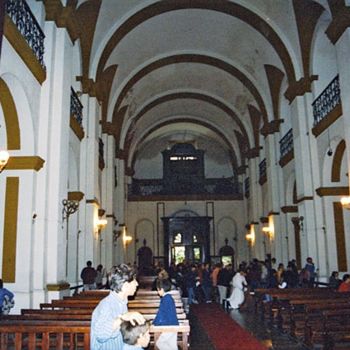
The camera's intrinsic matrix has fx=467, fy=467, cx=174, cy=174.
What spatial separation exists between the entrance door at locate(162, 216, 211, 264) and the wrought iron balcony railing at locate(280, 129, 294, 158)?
1094 cm

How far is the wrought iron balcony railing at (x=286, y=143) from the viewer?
19.0 meters

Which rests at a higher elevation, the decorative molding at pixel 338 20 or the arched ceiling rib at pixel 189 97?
the arched ceiling rib at pixel 189 97

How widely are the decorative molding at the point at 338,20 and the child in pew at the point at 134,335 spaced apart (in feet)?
34.0

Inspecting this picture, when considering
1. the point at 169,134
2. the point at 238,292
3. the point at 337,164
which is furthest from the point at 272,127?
the point at 169,134

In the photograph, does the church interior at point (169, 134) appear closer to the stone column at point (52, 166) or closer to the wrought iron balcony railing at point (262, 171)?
the stone column at point (52, 166)

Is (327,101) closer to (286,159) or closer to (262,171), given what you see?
(286,159)

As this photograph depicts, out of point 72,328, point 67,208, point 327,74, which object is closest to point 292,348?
point 72,328

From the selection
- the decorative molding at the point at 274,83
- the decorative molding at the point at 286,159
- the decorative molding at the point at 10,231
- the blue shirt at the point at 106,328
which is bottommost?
the blue shirt at the point at 106,328

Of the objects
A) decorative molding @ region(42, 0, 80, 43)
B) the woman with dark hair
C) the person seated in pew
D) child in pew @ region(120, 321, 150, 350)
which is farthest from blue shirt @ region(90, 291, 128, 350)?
the person seated in pew

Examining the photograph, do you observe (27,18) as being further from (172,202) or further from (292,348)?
(172,202)

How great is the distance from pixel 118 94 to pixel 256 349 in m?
15.5

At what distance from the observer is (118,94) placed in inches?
855

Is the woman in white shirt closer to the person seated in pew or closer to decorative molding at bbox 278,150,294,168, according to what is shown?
the person seated in pew

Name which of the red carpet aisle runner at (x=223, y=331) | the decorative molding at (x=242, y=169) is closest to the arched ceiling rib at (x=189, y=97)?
the decorative molding at (x=242, y=169)
